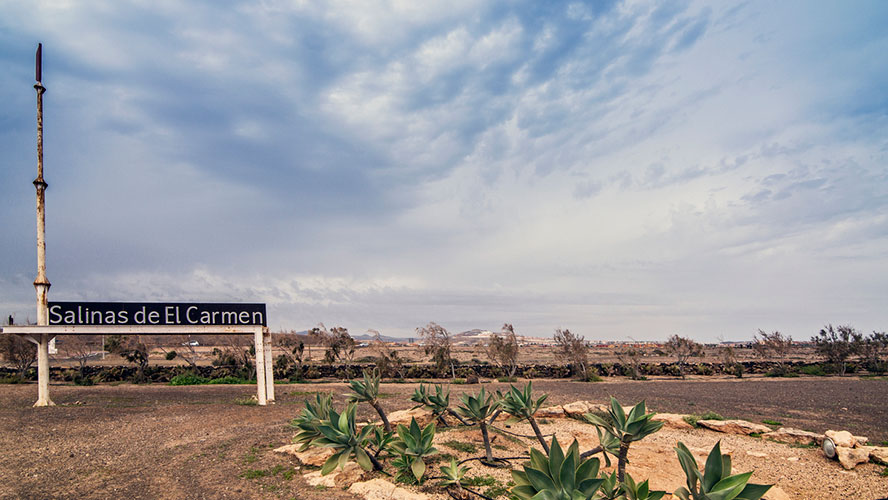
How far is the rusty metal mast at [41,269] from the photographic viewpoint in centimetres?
1498

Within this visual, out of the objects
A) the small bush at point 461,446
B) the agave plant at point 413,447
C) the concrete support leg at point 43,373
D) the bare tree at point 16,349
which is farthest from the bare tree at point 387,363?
the agave plant at point 413,447

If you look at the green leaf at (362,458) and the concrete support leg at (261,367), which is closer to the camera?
the green leaf at (362,458)

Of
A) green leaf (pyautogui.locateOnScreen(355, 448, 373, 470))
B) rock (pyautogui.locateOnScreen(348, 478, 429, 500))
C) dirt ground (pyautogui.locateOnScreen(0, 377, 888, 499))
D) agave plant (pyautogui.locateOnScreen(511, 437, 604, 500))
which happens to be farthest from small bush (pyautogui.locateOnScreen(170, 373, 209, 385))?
agave plant (pyautogui.locateOnScreen(511, 437, 604, 500))

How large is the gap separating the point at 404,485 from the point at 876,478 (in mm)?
6908

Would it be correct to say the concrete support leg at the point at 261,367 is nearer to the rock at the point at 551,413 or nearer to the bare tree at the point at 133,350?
the rock at the point at 551,413

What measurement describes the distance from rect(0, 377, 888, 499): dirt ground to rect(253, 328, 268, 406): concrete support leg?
2.59 feet

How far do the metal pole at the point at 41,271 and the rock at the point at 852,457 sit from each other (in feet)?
65.2

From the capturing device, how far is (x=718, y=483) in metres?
3.57

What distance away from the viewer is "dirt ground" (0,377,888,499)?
21.7 ft

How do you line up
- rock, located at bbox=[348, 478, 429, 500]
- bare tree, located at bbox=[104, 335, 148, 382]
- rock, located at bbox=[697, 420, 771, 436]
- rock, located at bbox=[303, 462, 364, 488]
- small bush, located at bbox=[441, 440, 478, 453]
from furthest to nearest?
bare tree, located at bbox=[104, 335, 148, 382] → rock, located at bbox=[697, 420, 771, 436] → small bush, located at bbox=[441, 440, 478, 453] → rock, located at bbox=[303, 462, 364, 488] → rock, located at bbox=[348, 478, 429, 500]

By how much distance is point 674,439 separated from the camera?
33.2ft

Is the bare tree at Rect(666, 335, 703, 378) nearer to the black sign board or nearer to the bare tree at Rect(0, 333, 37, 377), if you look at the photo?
the black sign board

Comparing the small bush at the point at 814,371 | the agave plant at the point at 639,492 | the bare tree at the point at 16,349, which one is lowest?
the small bush at the point at 814,371

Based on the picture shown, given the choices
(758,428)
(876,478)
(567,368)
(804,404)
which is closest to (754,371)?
Result: (567,368)
